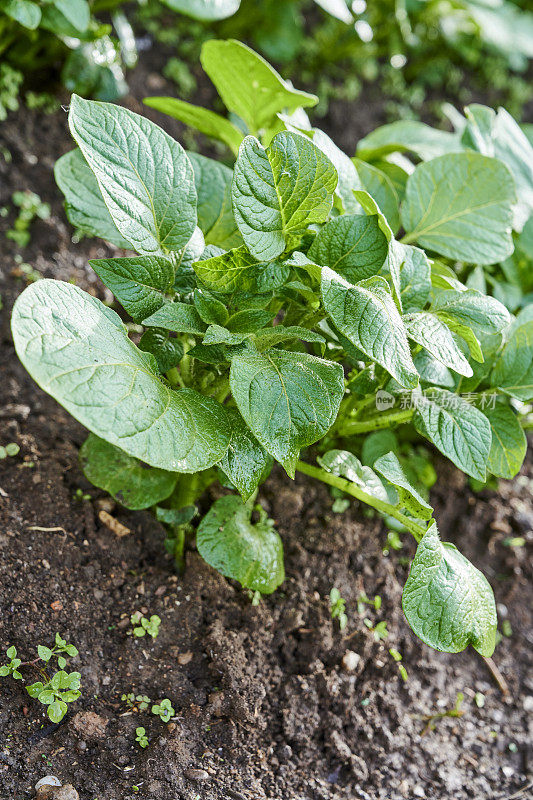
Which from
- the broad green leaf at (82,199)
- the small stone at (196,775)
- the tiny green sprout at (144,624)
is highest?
the broad green leaf at (82,199)

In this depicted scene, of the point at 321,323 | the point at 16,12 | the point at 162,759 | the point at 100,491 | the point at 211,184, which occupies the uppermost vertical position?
the point at 16,12

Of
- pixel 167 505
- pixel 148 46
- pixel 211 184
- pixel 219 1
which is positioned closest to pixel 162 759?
pixel 167 505

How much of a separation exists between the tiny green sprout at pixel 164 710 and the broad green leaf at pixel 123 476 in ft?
1.09

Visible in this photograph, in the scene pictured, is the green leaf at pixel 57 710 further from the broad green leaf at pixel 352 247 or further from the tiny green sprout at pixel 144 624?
the broad green leaf at pixel 352 247

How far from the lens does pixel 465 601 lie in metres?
1.08

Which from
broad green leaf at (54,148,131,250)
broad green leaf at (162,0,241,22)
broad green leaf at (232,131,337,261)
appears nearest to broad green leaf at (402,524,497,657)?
broad green leaf at (232,131,337,261)

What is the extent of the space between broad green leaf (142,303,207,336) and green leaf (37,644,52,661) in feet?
1.80

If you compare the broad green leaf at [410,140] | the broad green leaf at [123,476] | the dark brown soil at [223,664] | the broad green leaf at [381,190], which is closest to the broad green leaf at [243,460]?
the broad green leaf at [123,476]

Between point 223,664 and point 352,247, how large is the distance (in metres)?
0.76

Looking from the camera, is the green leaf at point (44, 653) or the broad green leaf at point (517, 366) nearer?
the green leaf at point (44, 653)

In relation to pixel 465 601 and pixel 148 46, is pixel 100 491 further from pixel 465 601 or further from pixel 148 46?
pixel 148 46

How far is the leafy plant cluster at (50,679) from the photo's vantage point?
1069mm

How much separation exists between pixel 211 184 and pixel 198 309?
13.8 inches

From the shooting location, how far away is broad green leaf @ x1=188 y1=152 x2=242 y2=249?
130 cm
